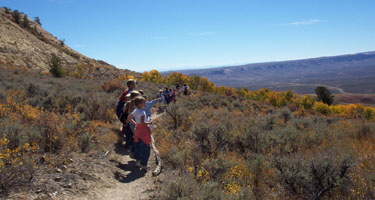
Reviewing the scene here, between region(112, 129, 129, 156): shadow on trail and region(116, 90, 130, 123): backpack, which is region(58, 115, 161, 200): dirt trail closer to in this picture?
region(112, 129, 129, 156): shadow on trail

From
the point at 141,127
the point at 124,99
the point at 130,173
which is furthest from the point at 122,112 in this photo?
the point at 130,173

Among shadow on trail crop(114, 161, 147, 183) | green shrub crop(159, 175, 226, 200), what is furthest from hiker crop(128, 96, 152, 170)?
green shrub crop(159, 175, 226, 200)

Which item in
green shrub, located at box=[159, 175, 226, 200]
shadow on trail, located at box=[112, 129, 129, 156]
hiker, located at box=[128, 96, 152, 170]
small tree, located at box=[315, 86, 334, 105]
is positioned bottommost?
small tree, located at box=[315, 86, 334, 105]

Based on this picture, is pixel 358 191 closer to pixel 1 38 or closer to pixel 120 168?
pixel 120 168

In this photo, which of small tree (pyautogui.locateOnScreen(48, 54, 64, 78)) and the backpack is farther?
small tree (pyautogui.locateOnScreen(48, 54, 64, 78))

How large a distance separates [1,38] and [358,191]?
40.6 m

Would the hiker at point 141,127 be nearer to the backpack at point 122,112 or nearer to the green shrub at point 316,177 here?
the backpack at point 122,112

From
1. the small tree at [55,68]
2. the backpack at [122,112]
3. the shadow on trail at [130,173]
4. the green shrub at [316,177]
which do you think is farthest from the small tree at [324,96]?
the shadow on trail at [130,173]

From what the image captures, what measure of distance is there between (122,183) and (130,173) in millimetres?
518

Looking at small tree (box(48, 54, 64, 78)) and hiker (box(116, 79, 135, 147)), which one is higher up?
small tree (box(48, 54, 64, 78))

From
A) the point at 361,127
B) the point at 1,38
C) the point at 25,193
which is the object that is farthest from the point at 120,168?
the point at 1,38

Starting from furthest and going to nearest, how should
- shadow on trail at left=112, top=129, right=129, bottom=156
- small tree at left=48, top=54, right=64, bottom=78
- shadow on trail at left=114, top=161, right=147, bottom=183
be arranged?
small tree at left=48, top=54, right=64, bottom=78
shadow on trail at left=112, top=129, right=129, bottom=156
shadow on trail at left=114, top=161, right=147, bottom=183

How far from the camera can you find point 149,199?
148 inches

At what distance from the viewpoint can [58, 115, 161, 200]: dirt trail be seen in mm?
3945
